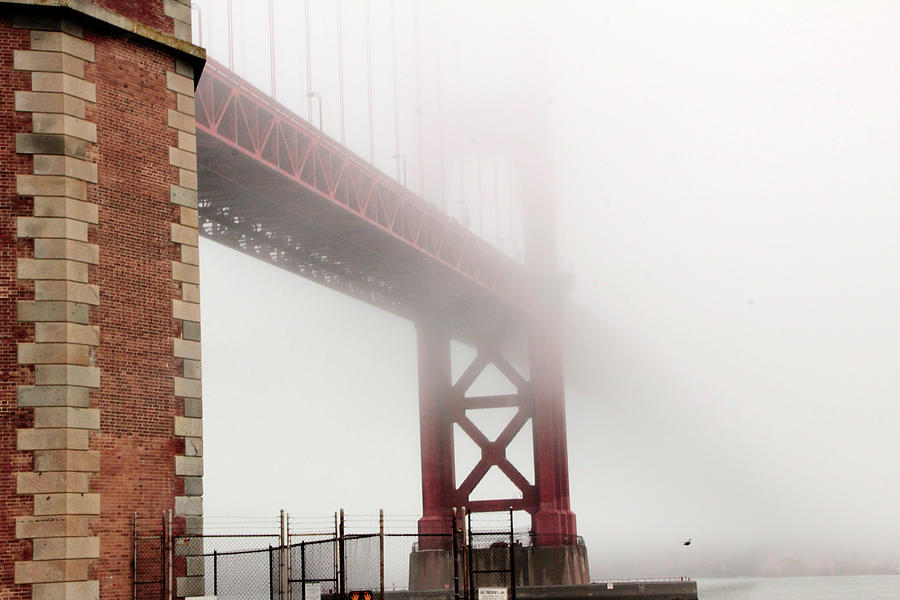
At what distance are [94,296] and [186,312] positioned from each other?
1.53 metres

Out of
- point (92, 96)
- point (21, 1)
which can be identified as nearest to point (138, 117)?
point (92, 96)

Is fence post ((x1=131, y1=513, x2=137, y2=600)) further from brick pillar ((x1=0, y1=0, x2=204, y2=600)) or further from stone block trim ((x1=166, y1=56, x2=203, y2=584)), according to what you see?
stone block trim ((x1=166, y1=56, x2=203, y2=584))

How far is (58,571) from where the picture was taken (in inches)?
619

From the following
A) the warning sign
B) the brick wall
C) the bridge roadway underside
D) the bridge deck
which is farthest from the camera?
the bridge roadway underside

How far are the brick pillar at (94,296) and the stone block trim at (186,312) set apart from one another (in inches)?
0.9

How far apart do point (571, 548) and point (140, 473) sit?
42.0 meters

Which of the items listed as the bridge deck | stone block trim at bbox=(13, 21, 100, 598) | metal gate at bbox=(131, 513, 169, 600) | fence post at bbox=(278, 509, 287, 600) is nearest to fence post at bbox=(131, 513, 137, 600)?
metal gate at bbox=(131, 513, 169, 600)

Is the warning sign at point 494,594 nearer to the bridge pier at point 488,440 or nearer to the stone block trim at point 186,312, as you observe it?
the stone block trim at point 186,312

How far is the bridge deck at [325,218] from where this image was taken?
3822cm

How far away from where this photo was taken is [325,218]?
146 ft

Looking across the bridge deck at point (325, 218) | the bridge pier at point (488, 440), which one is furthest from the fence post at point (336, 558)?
the bridge pier at point (488, 440)

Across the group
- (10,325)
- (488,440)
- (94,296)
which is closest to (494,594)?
(94,296)

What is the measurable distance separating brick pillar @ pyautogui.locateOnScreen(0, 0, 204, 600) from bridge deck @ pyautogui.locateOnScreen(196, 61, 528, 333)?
17.4 metres

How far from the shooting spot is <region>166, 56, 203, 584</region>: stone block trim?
17.6 m
